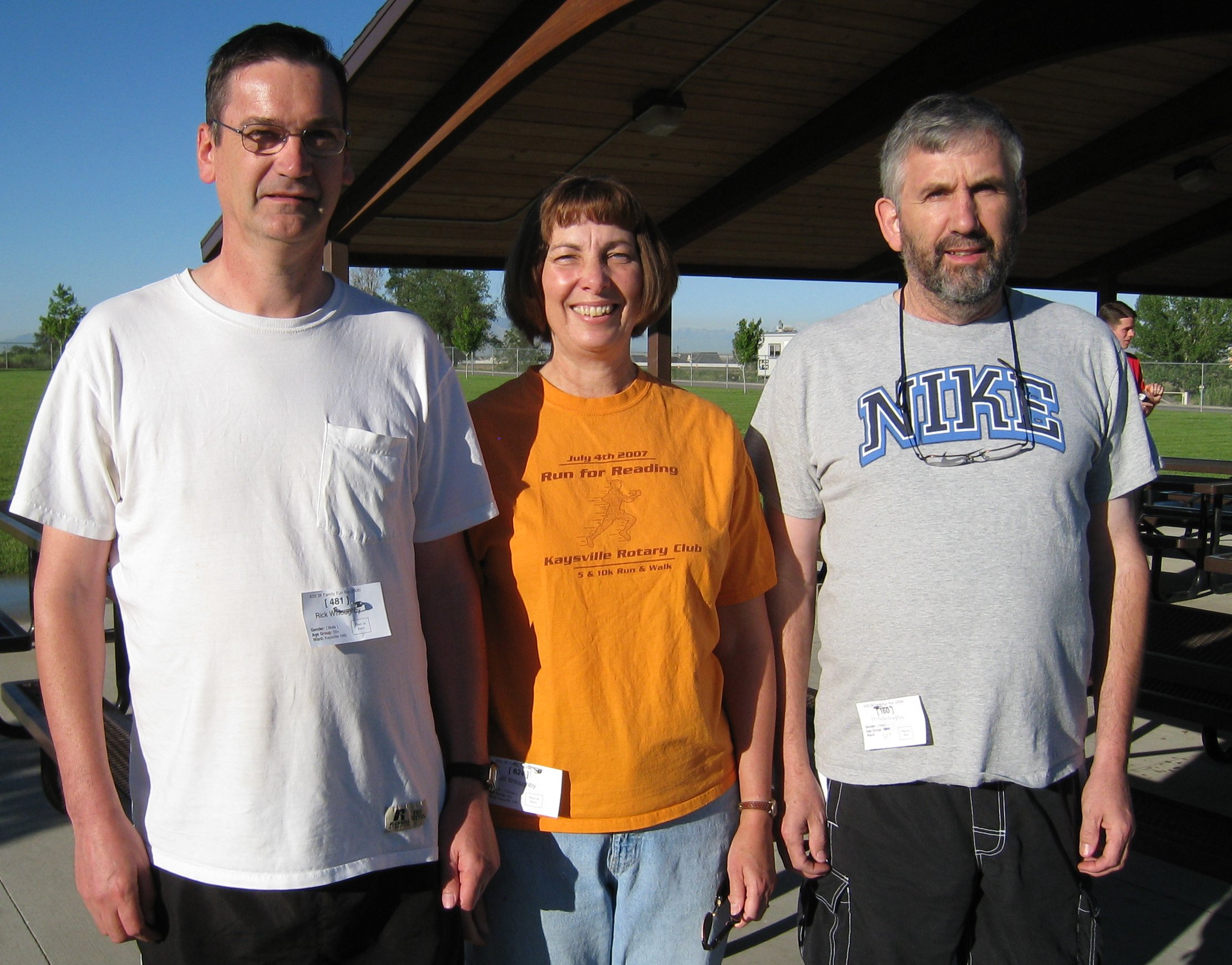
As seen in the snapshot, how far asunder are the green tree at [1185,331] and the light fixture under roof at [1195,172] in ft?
224

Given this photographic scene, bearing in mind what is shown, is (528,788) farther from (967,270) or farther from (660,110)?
(660,110)

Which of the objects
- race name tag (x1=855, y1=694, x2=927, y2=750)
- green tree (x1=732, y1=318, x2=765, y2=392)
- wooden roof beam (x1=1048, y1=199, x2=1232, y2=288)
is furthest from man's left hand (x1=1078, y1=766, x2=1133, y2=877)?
green tree (x1=732, y1=318, x2=765, y2=392)

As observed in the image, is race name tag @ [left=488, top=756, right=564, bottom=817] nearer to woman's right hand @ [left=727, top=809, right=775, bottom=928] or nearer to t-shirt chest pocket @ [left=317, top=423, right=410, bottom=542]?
woman's right hand @ [left=727, top=809, right=775, bottom=928]

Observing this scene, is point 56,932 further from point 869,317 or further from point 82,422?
point 869,317

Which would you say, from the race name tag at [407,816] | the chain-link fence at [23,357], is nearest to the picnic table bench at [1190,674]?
the race name tag at [407,816]

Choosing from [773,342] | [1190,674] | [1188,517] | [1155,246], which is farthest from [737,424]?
[773,342]

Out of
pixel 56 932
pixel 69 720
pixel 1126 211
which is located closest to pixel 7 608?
pixel 56 932

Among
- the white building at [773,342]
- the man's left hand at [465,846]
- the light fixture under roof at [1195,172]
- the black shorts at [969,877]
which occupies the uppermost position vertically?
the white building at [773,342]

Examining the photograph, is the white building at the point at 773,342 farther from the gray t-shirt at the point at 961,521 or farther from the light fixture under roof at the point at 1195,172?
the gray t-shirt at the point at 961,521

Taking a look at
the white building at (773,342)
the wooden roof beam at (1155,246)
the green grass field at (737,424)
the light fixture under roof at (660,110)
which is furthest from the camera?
the white building at (773,342)

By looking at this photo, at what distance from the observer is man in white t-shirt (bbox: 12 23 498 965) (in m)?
1.50

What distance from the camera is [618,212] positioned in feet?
6.32

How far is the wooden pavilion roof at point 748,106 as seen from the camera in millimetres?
5449

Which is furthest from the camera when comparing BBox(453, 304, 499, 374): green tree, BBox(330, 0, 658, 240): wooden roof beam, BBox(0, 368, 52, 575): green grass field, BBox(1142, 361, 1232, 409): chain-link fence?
BBox(453, 304, 499, 374): green tree
